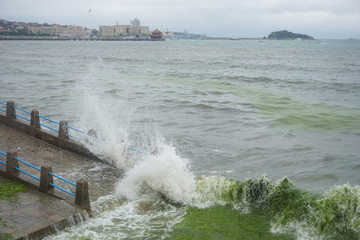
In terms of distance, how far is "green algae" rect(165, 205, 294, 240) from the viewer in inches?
358

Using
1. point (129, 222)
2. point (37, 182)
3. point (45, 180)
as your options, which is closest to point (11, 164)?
point (37, 182)

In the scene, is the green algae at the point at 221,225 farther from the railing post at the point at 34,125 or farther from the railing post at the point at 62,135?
the railing post at the point at 34,125

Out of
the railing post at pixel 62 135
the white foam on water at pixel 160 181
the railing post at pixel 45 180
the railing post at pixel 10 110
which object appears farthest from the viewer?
the railing post at pixel 10 110

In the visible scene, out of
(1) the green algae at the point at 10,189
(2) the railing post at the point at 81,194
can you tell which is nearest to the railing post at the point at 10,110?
(1) the green algae at the point at 10,189

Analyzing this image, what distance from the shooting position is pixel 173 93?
1294 inches

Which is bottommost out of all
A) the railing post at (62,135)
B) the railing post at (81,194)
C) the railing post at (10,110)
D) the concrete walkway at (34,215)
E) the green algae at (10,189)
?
the concrete walkway at (34,215)

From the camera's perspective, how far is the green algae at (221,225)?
909 centimetres

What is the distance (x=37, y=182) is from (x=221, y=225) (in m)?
5.23

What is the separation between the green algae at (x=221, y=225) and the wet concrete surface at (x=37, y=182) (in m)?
2.70

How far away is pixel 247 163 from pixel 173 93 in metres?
18.7

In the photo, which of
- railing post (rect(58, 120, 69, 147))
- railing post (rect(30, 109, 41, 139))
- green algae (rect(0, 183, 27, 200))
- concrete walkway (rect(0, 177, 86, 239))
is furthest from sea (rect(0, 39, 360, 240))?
green algae (rect(0, 183, 27, 200))

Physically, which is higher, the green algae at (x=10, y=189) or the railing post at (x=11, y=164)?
the railing post at (x=11, y=164)

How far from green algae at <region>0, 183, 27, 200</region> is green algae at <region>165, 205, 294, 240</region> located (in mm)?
4314

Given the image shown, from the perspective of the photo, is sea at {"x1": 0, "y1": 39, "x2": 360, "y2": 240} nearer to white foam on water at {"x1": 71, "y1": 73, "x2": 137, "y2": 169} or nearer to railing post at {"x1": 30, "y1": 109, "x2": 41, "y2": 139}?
white foam on water at {"x1": 71, "y1": 73, "x2": 137, "y2": 169}
